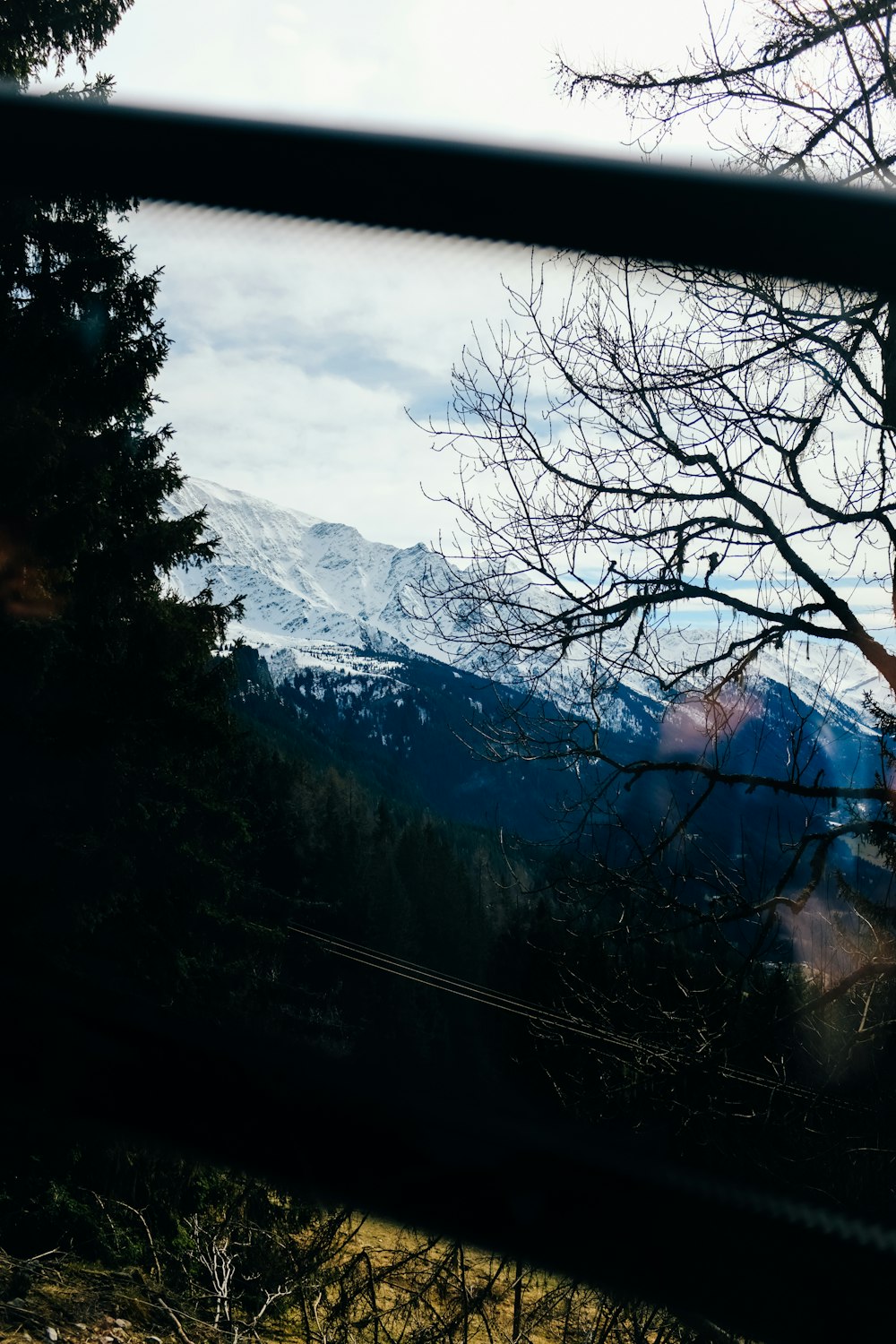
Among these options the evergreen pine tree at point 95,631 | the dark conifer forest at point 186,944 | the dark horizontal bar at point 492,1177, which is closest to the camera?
the dark horizontal bar at point 492,1177

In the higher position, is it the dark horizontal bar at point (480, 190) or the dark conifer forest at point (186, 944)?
the dark horizontal bar at point (480, 190)

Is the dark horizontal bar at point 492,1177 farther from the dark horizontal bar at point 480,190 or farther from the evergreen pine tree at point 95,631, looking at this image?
the evergreen pine tree at point 95,631

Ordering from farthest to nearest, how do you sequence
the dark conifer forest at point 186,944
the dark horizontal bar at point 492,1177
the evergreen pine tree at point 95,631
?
1. the evergreen pine tree at point 95,631
2. the dark conifer forest at point 186,944
3. the dark horizontal bar at point 492,1177

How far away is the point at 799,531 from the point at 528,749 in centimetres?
185

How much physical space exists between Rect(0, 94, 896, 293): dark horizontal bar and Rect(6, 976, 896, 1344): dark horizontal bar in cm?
195

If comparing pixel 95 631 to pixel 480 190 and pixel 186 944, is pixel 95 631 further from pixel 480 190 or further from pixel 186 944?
pixel 480 190

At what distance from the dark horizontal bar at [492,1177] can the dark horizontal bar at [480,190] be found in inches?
76.8

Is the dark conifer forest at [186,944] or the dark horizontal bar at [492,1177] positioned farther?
the dark conifer forest at [186,944]

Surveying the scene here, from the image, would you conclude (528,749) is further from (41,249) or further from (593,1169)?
(41,249)

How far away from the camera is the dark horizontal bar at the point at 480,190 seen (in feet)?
5.59

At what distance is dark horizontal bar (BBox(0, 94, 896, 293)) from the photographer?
1.70 meters

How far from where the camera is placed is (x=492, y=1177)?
2221 mm

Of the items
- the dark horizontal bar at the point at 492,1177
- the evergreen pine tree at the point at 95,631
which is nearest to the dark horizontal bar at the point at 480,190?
the dark horizontal bar at the point at 492,1177

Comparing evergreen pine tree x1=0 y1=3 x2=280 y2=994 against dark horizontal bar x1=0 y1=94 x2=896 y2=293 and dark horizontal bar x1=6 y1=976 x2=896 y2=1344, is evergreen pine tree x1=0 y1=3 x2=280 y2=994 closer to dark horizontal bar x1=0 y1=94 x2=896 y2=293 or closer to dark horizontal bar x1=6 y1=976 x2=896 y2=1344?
dark horizontal bar x1=6 y1=976 x2=896 y2=1344
